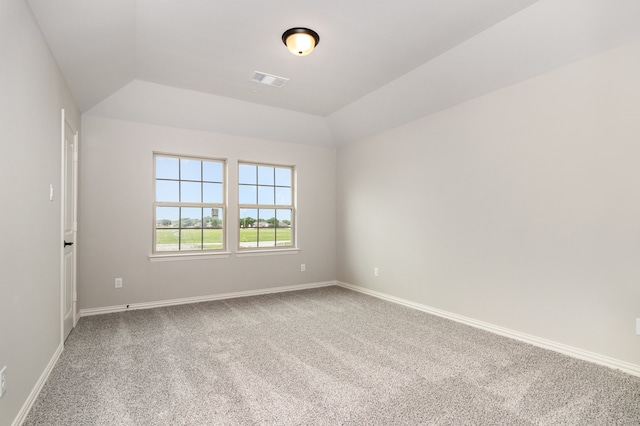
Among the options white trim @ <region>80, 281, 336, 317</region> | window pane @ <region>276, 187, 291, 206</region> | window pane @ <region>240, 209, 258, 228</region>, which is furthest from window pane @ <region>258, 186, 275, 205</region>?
white trim @ <region>80, 281, 336, 317</region>

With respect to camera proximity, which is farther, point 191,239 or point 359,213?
point 359,213

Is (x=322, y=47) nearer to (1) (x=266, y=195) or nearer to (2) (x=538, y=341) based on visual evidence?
(1) (x=266, y=195)

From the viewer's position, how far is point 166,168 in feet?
15.0

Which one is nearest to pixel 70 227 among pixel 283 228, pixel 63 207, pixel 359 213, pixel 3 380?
Result: pixel 63 207

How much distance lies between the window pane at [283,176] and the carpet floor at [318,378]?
2.44m

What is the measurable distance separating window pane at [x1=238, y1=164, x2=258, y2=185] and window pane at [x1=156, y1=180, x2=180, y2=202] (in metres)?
0.90

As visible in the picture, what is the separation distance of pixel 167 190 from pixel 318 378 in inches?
132

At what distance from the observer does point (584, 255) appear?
9.00 feet

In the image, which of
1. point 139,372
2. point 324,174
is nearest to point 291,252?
point 324,174

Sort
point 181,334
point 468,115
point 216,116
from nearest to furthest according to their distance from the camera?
point 181,334 < point 468,115 < point 216,116

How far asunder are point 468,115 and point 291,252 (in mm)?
3173

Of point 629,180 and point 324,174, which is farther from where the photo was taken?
point 324,174

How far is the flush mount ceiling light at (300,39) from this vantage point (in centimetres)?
281

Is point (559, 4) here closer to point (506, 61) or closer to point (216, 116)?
point (506, 61)
